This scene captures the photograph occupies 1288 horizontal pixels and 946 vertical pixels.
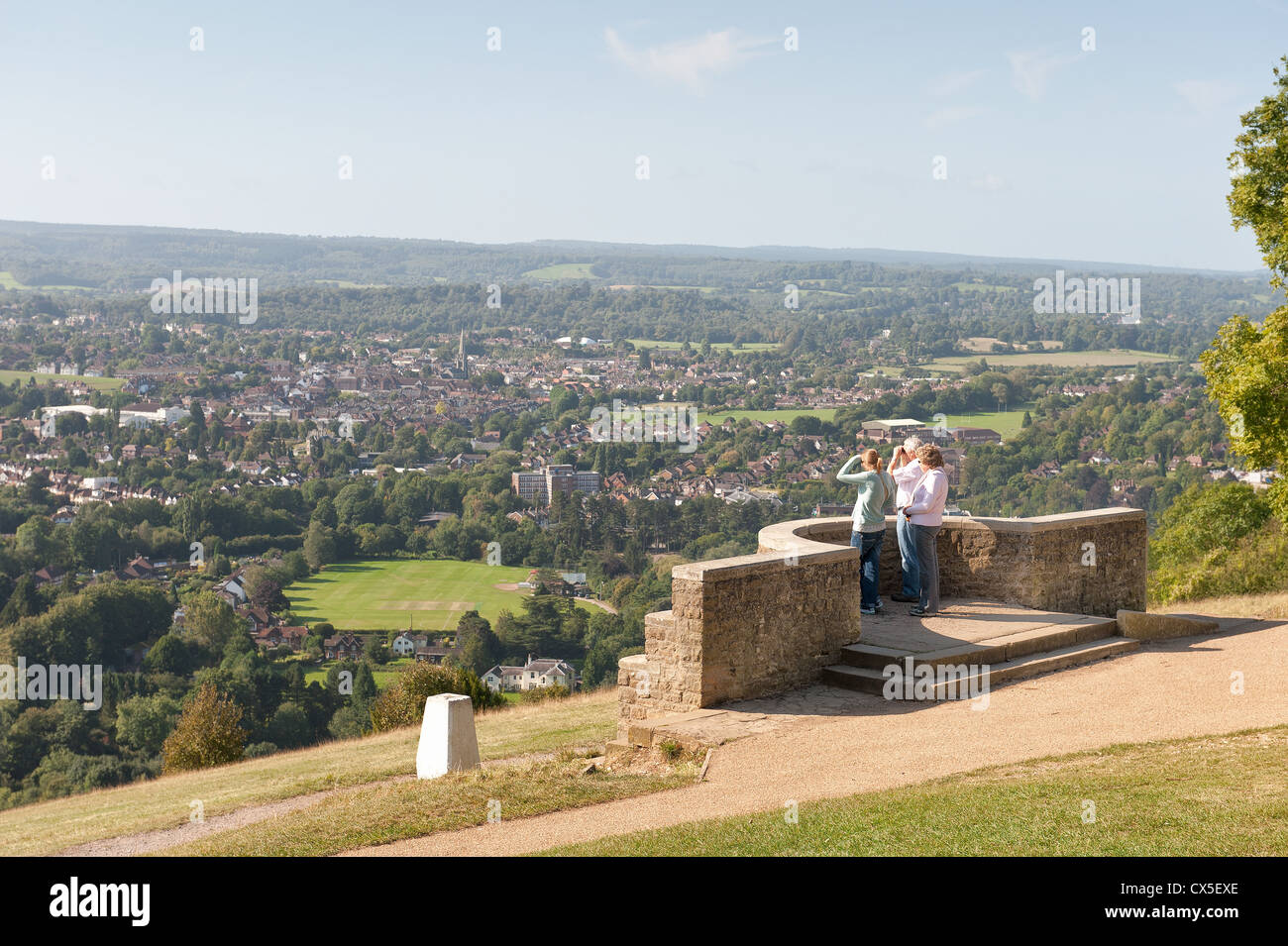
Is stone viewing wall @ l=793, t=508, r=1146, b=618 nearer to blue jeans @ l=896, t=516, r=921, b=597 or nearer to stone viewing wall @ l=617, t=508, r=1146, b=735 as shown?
stone viewing wall @ l=617, t=508, r=1146, b=735

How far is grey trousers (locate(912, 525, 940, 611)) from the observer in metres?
12.0

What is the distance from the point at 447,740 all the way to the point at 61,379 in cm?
12097

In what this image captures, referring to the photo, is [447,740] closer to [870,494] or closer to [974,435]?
[870,494]

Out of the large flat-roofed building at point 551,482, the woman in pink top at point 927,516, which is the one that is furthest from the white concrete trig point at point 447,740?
the large flat-roofed building at point 551,482

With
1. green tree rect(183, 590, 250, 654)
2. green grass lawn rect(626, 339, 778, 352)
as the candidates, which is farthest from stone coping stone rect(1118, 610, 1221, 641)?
green grass lawn rect(626, 339, 778, 352)

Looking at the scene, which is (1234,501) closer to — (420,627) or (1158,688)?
(1158,688)

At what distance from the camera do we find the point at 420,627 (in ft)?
185

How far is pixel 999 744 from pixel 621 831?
311 cm

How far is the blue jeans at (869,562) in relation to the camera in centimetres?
1191

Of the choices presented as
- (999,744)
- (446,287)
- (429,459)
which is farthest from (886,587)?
(446,287)

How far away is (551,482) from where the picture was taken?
3469 inches

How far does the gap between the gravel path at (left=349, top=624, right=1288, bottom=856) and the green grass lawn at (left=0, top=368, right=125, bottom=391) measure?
11672cm

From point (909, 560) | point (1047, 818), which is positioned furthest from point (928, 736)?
point (909, 560)

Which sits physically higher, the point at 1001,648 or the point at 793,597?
the point at 793,597
